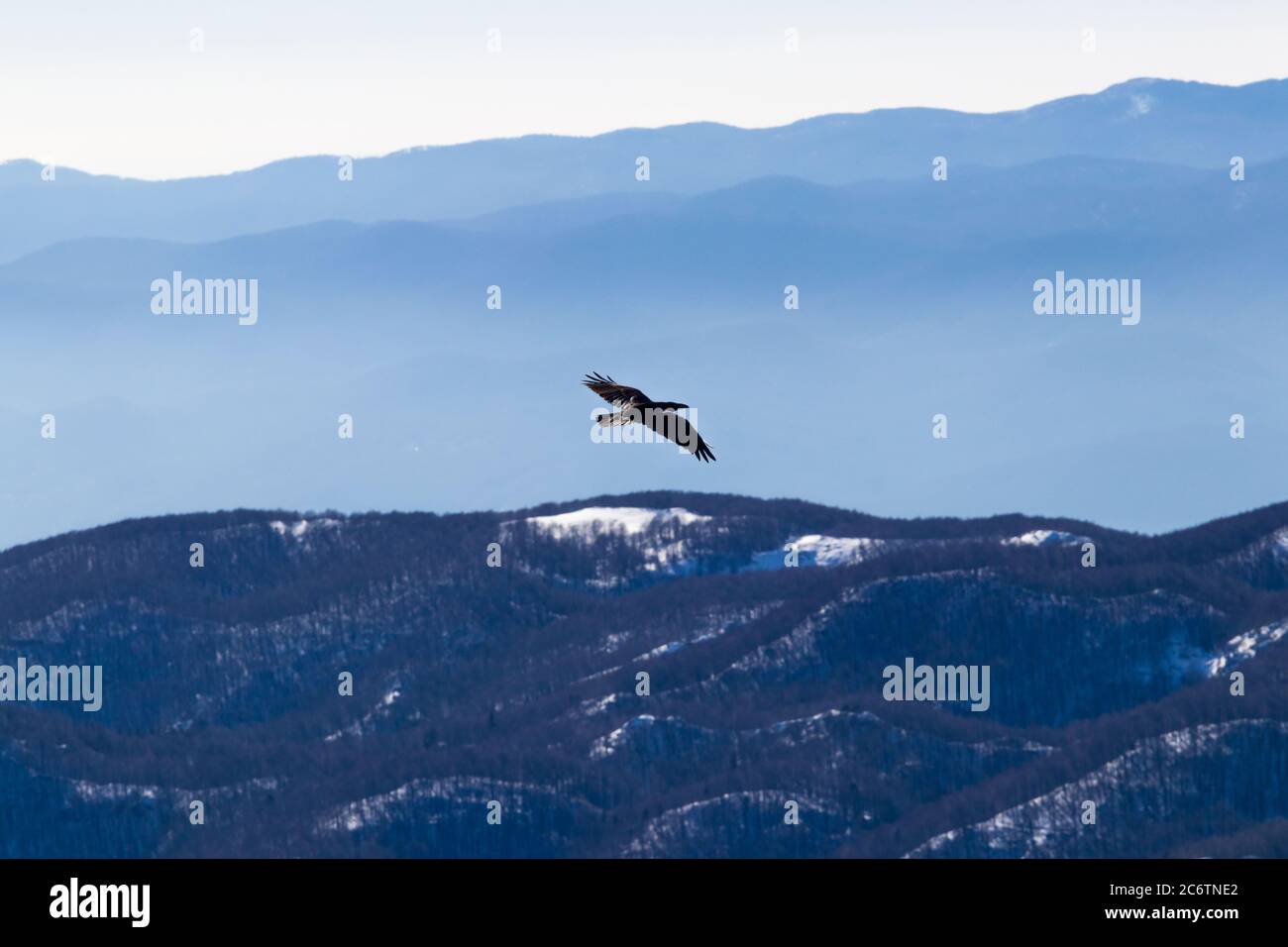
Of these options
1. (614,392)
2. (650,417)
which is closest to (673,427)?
(650,417)

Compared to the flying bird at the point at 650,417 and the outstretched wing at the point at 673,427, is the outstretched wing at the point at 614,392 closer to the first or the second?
the flying bird at the point at 650,417

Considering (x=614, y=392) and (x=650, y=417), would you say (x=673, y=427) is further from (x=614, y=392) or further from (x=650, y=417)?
(x=614, y=392)

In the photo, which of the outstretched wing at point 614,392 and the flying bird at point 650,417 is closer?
the flying bird at point 650,417

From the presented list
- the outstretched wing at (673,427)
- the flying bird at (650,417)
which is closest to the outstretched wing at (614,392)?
the flying bird at (650,417)

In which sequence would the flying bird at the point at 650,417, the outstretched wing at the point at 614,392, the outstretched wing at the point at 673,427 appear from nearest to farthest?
the flying bird at the point at 650,417
the outstretched wing at the point at 673,427
the outstretched wing at the point at 614,392

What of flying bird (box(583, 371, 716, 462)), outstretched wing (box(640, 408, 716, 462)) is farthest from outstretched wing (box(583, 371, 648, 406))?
outstretched wing (box(640, 408, 716, 462))

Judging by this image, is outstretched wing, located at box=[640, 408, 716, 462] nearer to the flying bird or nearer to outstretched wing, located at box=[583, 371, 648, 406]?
the flying bird

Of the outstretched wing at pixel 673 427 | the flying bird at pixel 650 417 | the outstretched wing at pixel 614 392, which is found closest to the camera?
the flying bird at pixel 650 417
